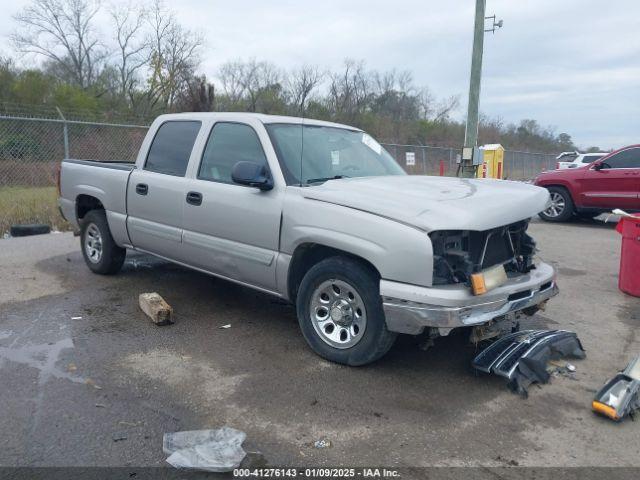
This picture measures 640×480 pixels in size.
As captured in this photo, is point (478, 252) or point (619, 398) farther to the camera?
point (478, 252)

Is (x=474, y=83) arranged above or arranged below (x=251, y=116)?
above

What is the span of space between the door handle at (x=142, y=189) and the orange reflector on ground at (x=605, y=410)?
14.1ft

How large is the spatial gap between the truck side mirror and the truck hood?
37 cm

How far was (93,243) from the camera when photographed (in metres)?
6.50

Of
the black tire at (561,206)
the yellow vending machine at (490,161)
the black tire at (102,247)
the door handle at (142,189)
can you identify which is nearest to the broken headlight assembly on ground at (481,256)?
the door handle at (142,189)

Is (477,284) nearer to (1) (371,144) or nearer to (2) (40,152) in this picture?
(1) (371,144)

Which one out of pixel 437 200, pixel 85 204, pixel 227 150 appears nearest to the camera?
pixel 437 200

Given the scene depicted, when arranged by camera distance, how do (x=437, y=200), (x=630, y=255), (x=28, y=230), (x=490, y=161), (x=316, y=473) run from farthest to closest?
(x=490, y=161) → (x=28, y=230) → (x=630, y=255) → (x=437, y=200) → (x=316, y=473)

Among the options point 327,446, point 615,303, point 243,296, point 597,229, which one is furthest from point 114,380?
point 597,229

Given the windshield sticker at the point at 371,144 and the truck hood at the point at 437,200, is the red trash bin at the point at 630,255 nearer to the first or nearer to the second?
the truck hood at the point at 437,200

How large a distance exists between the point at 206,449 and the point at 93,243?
4302 millimetres

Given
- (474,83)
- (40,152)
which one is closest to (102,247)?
(40,152)

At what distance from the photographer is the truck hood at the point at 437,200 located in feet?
11.6

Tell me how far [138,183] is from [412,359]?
3.28 m
